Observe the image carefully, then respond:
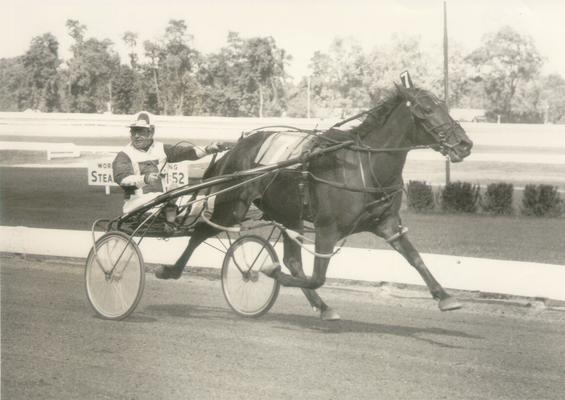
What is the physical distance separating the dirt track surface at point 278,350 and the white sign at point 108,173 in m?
2.43

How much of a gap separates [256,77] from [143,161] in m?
2.78

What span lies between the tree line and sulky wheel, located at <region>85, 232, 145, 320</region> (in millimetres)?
2670

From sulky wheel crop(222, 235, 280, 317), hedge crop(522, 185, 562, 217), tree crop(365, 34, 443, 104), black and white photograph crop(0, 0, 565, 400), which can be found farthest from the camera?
hedge crop(522, 185, 562, 217)

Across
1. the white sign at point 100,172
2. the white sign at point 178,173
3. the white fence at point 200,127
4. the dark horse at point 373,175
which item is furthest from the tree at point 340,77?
the white sign at point 100,172

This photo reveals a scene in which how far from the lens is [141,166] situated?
6.99 meters

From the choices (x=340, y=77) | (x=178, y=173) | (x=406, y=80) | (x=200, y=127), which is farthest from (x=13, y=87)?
(x=406, y=80)

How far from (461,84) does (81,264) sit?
4.67m

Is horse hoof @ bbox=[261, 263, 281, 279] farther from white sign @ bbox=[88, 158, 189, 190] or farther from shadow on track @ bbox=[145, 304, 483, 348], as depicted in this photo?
white sign @ bbox=[88, 158, 189, 190]

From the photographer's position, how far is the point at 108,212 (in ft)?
40.5

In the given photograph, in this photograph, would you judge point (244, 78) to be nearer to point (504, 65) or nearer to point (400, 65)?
point (400, 65)

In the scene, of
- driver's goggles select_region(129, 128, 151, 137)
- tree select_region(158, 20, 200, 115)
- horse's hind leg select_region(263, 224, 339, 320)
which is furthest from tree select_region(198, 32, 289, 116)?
horse's hind leg select_region(263, 224, 339, 320)

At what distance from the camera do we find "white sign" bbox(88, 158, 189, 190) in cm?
1027

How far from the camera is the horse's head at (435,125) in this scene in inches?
238

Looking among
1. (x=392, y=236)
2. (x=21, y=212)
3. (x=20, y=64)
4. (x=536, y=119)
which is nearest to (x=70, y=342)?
(x=392, y=236)
